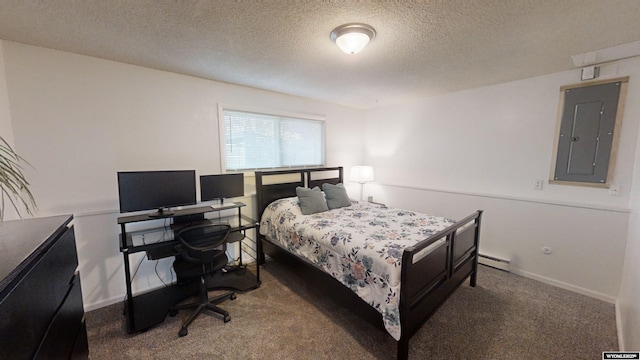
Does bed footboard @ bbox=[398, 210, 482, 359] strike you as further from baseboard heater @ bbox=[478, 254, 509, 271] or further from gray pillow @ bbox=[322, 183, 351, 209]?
gray pillow @ bbox=[322, 183, 351, 209]

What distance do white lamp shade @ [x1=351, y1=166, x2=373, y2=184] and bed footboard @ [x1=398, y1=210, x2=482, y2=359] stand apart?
6.56ft

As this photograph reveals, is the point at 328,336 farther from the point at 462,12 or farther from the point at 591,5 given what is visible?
the point at 591,5

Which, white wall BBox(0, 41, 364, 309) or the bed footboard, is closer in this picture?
the bed footboard

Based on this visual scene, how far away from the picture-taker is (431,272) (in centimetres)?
195

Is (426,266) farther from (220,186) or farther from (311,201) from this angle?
(220,186)

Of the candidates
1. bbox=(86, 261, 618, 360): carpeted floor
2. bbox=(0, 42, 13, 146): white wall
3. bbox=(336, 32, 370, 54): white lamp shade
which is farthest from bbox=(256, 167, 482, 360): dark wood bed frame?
bbox=(0, 42, 13, 146): white wall

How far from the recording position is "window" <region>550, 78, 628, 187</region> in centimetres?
240

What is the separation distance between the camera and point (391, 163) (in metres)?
4.41

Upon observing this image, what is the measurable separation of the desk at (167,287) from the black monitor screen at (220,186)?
0.50 ft

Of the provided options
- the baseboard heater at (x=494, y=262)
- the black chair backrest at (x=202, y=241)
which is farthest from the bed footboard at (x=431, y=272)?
the black chair backrest at (x=202, y=241)

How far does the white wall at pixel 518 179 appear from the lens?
244 cm

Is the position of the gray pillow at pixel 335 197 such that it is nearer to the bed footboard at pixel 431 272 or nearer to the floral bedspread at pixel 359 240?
the floral bedspread at pixel 359 240

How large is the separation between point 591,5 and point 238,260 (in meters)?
3.92

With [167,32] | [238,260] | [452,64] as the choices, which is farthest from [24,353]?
[452,64]
